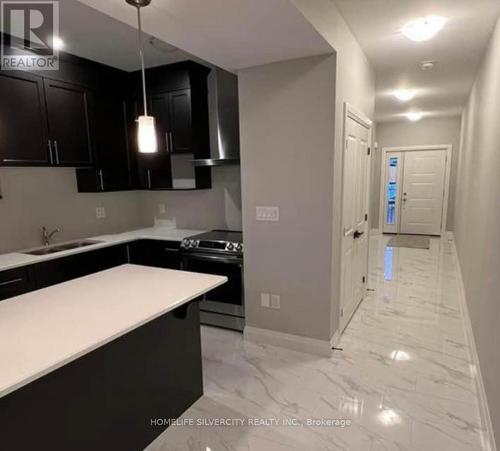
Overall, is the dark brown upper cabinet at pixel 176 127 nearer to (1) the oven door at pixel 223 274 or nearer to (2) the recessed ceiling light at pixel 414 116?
(1) the oven door at pixel 223 274

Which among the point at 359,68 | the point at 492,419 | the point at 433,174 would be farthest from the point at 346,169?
the point at 433,174

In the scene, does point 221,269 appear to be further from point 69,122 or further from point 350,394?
point 69,122

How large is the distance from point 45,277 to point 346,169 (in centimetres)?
267

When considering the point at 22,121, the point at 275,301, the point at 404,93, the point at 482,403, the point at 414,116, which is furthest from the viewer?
the point at 414,116

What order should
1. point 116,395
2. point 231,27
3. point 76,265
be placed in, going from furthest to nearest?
point 76,265, point 231,27, point 116,395

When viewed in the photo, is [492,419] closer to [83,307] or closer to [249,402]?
[249,402]

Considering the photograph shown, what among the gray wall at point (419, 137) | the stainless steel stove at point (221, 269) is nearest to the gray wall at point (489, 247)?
the stainless steel stove at point (221, 269)

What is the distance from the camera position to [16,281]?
8.39ft

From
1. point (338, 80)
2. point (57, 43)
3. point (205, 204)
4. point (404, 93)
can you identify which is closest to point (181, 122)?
point (205, 204)

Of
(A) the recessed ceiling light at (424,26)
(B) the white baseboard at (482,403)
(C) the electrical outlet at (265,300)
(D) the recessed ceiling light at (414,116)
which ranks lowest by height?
(B) the white baseboard at (482,403)

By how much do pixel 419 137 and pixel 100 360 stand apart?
25.1 ft

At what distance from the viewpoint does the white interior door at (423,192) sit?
283 inches

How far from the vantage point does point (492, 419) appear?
180 centimetres

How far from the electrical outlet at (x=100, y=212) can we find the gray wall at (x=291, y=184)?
196 centimetres
